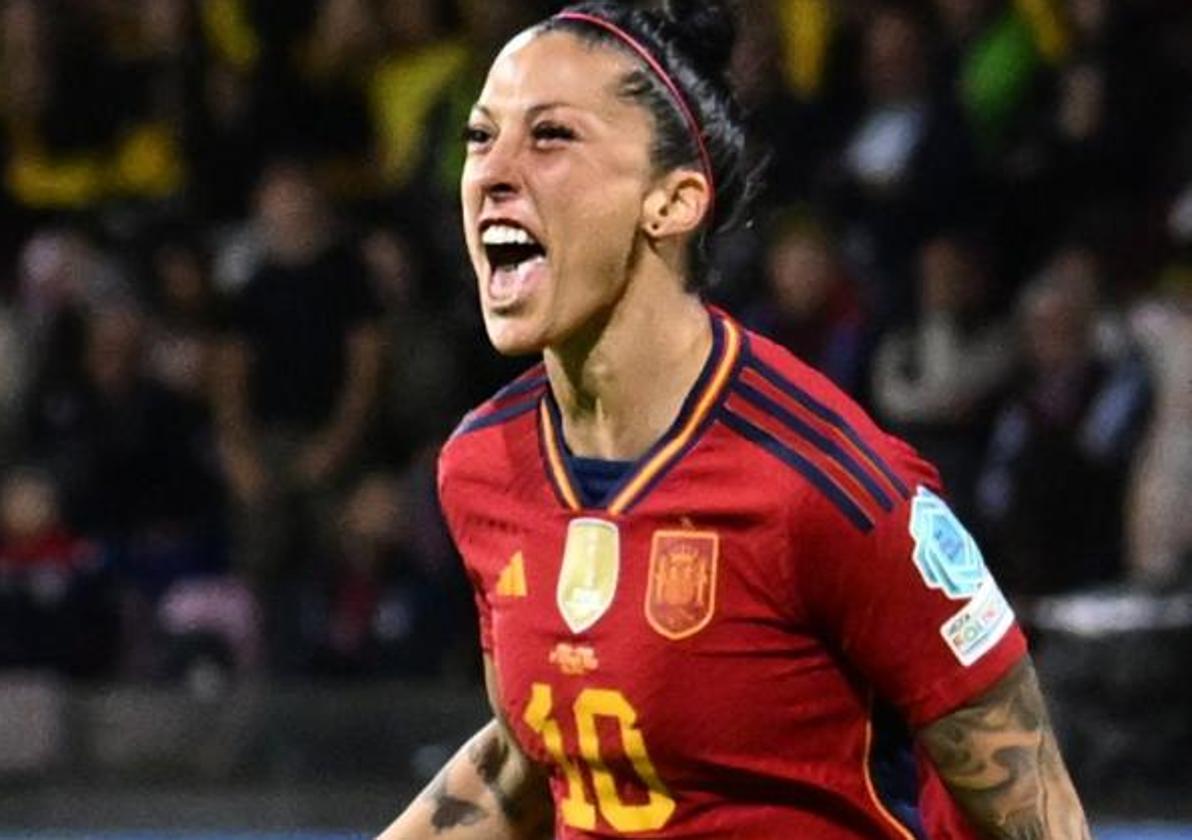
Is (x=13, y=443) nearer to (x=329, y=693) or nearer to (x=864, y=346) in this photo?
(x=329, y=693)

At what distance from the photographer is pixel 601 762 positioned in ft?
9.66

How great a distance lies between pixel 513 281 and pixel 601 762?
0.48m

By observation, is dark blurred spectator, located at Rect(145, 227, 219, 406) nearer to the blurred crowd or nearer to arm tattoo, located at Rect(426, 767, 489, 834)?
the blurred crowd

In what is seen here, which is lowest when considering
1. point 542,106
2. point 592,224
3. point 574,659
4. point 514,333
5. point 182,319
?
point 182,319

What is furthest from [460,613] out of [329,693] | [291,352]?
[291,352]

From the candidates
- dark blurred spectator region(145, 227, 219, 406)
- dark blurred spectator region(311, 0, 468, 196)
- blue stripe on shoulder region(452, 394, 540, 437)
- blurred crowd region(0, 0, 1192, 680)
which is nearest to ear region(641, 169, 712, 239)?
→ blue stripe on shoulder region(452, 394, 540, 437)

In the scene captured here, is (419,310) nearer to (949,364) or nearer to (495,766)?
(949,364)

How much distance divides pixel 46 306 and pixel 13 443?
435 millimetres

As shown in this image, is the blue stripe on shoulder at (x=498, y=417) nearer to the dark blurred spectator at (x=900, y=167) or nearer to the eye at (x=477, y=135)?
the eye at (x=477, y=135)

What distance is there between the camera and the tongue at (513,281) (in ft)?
9.62

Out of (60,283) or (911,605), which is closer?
(911,605)

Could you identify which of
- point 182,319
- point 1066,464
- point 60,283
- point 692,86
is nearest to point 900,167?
point 1066,464

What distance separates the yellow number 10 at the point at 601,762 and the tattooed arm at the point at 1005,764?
267mm

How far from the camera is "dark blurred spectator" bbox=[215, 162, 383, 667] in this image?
862 centimetres
